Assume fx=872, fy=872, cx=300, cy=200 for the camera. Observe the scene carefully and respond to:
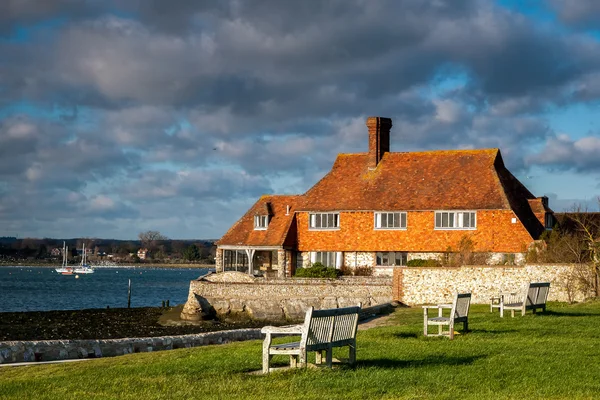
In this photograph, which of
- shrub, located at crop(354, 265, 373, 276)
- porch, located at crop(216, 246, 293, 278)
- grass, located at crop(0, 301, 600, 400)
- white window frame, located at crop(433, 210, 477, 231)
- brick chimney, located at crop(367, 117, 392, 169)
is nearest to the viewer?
grass, located at crop(0, 301, 600, 400)

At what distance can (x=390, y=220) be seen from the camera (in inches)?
1983

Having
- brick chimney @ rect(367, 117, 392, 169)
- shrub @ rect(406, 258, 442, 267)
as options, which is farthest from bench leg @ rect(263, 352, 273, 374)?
brick chimney @ rect(367, 117, 392, 169)

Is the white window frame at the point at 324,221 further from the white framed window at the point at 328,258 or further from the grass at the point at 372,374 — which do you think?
the grass at the point at 372,374

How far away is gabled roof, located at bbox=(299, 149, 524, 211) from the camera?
49031mm

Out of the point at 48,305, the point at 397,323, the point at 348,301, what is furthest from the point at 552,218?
the point at 48,305

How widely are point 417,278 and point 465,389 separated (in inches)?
996

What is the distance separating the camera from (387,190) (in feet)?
169

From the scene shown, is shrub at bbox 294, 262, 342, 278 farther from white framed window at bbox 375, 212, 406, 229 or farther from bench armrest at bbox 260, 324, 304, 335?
bench armrest at bbox 260, 324, 304, 335

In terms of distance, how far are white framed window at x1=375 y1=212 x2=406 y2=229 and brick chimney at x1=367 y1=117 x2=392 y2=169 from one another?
430cm

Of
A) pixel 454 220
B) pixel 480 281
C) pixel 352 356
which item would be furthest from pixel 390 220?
pixel 352 356

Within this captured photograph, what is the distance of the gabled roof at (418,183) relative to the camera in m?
49.0

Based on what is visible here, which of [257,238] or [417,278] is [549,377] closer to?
Answer: [417,278]

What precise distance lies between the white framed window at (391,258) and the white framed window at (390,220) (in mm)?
1497

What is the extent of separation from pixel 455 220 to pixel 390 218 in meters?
3.84
